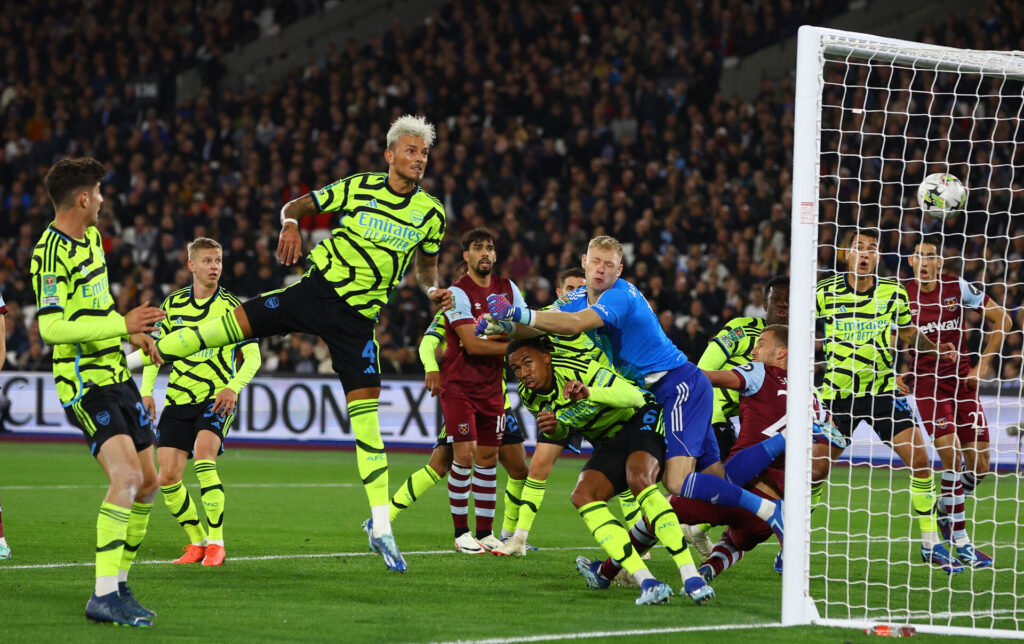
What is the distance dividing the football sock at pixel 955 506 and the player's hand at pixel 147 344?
5495mm

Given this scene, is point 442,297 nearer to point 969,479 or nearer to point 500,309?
point 500,309

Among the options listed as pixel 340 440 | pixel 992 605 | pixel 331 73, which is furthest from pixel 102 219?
pixel 992 605

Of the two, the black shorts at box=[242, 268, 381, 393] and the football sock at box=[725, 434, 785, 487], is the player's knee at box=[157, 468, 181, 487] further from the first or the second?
the football sock at box=[725, 434, 785, 487]

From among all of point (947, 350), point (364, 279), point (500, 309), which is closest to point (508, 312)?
point (500, 309)

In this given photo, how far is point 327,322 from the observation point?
7727 millimetres

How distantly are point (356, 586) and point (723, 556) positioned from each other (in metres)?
2.15

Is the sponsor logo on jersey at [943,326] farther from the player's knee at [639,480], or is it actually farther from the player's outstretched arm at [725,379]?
the player's knee at [639,480]

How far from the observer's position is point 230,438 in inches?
779

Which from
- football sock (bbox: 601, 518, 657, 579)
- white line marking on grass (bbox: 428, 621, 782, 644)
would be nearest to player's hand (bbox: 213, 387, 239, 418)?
football sock (bbox: 601, 518, 657, 579)

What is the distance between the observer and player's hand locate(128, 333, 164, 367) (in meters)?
6.25

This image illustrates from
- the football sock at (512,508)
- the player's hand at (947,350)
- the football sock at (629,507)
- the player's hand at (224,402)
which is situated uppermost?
the player's hand at (947,350)

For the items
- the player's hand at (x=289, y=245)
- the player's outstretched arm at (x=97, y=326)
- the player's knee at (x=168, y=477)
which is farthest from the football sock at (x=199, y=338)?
the player's outstretched arm at (x=97, y=326)

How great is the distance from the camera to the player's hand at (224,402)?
8391 millimetres

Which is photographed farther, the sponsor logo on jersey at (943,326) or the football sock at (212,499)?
the sponsor logo on jersey at (943,326)
